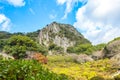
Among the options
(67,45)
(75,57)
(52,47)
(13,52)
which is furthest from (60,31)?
(13,52)

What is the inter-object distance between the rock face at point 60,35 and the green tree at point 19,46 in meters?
55.7

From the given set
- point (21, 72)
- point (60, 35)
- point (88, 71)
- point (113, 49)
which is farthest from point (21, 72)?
point (60, 35)

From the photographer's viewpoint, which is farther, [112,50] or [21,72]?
[112,50]

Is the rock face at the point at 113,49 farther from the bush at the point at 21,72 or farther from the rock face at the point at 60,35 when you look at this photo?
the rock face at the point at 60,35

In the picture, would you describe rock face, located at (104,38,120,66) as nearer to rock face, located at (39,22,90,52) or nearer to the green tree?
the green tree

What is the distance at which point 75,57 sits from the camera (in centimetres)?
6994

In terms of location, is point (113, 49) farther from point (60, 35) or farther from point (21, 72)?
point (60, 35)

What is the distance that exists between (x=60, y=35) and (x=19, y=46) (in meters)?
71.2

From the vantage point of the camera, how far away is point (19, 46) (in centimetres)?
6375

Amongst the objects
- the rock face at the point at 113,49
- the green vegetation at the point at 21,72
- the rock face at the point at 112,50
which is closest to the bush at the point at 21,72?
the green vegetation at the point at 21,72

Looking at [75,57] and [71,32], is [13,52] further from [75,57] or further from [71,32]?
[71,32]

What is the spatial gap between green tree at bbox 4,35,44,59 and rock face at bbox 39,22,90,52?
5566cm

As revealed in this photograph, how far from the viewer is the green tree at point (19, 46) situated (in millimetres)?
60531

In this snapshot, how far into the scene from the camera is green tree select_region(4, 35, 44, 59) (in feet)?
199
